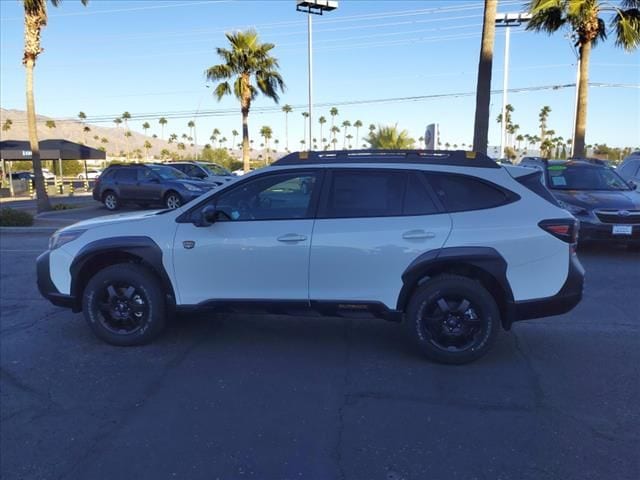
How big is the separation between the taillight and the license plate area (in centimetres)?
537

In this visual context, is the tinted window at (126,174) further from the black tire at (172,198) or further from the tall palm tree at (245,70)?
the tall palm tree at (245,70)

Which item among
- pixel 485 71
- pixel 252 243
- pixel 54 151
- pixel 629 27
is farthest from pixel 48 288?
pixel 54 151

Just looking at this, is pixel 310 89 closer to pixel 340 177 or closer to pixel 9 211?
pixel 9 211

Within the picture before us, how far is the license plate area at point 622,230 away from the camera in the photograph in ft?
29.1

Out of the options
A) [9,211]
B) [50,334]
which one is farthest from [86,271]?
[9,211]

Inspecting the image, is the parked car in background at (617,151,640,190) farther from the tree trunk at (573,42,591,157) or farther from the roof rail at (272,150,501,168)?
the roof rail at (272,150,501,168)

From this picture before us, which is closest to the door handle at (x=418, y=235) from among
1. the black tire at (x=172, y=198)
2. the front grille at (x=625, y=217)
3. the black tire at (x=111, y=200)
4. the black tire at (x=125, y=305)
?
the black tire at (x=125, y=305)

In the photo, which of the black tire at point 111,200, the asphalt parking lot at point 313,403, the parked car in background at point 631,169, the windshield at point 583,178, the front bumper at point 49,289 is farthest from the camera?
the black tire at point 111,200

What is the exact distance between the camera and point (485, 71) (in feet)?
43.5

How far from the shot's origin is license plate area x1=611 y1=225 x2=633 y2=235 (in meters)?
8.88

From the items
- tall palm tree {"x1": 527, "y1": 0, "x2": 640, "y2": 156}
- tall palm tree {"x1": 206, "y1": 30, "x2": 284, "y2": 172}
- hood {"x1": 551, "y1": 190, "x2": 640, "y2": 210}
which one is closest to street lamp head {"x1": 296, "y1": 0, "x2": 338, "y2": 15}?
tall palm tree {"x1": 206, "y1": 30, "x2": 284, "y2": 172}

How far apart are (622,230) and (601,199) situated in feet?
2.32

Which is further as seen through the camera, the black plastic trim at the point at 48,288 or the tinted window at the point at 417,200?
the black plastic trim at the point at 48,288

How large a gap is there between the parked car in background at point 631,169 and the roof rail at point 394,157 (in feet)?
33.3
